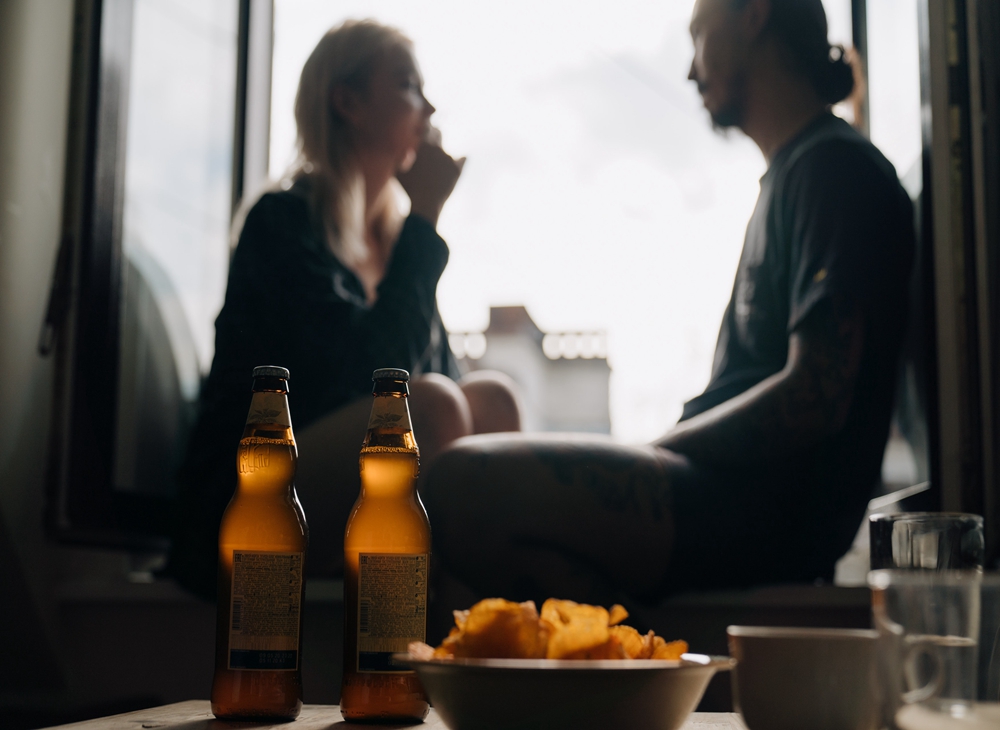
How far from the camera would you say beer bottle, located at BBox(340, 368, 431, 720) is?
56 centimetres

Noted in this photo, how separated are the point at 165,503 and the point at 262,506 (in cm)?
90

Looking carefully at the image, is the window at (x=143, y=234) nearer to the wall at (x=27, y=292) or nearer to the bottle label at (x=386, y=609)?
the wall at (x=27, y=292)

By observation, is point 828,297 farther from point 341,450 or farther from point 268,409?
point 268,409

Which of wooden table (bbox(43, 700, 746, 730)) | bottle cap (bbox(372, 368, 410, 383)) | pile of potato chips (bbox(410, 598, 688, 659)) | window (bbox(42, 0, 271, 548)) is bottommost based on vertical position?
wooden table (bbox(43, 700, 746, 730))

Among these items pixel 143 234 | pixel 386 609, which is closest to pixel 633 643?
pixel 386 609

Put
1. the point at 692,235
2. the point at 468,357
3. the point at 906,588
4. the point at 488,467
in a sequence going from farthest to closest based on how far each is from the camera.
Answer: the point at 468,357, the point at 692,235, the point at 488,467, the point at 906,588

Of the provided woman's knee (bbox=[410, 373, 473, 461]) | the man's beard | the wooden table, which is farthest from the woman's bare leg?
the man's beard

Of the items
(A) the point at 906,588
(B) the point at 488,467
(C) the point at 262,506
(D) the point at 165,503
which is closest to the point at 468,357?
(D) the point at 165,503

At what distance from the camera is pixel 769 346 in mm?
1186

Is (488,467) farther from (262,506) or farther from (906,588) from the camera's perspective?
(906,588)

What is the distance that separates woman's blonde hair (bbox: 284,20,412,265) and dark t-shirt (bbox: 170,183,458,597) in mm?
138

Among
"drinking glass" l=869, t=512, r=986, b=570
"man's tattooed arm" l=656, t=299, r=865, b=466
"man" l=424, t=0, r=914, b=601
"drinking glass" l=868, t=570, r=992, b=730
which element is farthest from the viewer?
"man's tattooed arm" l=656, t=299, r=865, b=466

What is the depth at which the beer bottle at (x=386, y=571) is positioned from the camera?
56 cm

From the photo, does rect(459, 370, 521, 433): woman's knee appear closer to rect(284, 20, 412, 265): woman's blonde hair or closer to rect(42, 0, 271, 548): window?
rect(284, 20, 412, 265): woman's blonde hair
